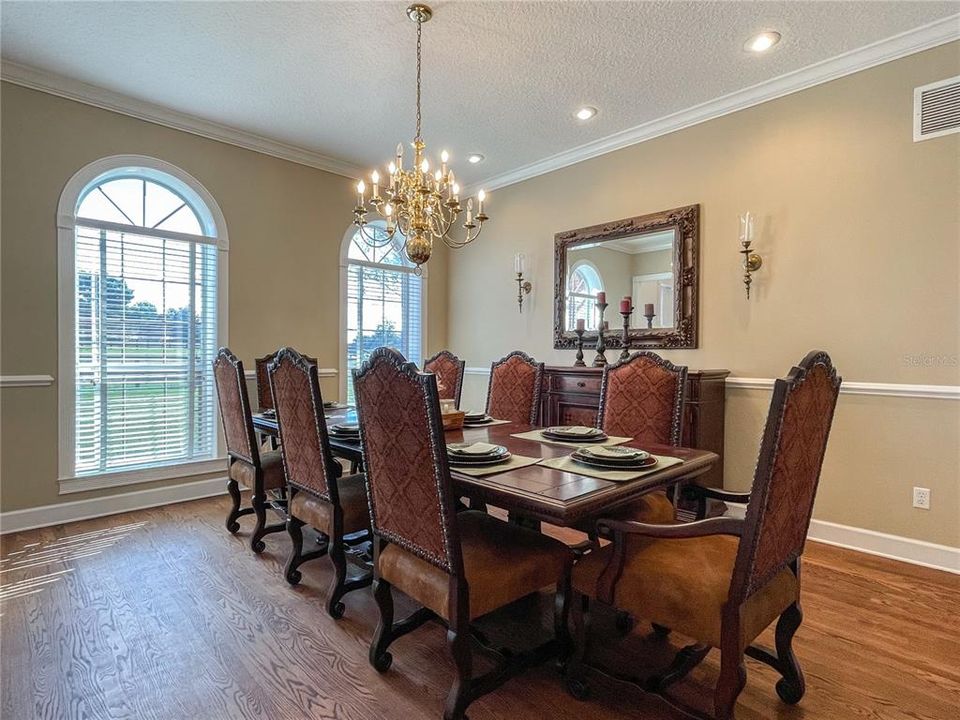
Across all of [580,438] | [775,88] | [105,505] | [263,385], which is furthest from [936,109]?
[105,505]

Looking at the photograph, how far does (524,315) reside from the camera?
474cm

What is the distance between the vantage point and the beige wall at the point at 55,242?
10.2 feet

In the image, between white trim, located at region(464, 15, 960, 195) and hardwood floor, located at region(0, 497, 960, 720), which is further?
white trim, located at region(464, 15, 960, 195)

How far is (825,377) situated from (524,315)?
3375mm

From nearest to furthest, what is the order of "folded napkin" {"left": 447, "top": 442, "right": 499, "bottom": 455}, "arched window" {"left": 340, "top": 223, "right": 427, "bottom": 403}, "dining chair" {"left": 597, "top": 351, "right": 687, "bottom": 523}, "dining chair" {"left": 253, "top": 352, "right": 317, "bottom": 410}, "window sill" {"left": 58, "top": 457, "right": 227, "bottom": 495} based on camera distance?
"folded napkin" {"left": 447, "top": 442, "right": 499, "bottom": 455}, "dining chair" {"left": 597, "top": 351, "right": 687, "bottom": 523}, "window sill" {"left": 58, "top": 457, "right": 227, "bottom": 495}, "dining chair" {"left": 253, "top": 352, "right": 317, "bottom": 410}, "arched window" {"left": 340, "top": 223, "right": 427, "bottom": 403}

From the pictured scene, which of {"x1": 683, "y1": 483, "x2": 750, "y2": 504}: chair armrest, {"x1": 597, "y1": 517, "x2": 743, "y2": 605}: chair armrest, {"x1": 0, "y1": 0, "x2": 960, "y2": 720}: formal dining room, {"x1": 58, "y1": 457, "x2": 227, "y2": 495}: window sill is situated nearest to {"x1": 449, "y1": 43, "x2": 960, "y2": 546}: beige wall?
{"x1": 0, "y1": 0, "x2": 960, "y2": 720}: formal dining room

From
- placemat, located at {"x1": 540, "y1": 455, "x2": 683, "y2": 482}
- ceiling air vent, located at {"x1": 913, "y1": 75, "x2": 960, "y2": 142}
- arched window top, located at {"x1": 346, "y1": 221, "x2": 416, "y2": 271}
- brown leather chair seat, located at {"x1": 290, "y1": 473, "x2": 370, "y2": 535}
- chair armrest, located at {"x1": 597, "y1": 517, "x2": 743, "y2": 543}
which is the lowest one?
brown leather chair seat, located at {"x1": 290, "y1": 473, "x2": 370, "y2": 535}

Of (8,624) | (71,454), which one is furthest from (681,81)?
(71,454)

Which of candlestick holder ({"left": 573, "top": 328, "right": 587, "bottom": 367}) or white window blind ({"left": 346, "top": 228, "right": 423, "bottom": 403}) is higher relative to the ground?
white window blind ({"left": 346, "top": 228, "right": 423, "bottom": 403})

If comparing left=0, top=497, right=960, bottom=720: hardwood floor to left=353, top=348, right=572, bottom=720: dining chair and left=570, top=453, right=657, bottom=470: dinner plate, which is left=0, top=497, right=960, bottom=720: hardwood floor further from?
left=570, top=453, right=657, bottom=470: dinner plate

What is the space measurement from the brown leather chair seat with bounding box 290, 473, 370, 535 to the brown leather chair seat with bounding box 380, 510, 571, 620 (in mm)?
524

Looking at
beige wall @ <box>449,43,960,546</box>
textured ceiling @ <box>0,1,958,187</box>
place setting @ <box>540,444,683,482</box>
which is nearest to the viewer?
place setting @ <box>540,444,683,482</box>

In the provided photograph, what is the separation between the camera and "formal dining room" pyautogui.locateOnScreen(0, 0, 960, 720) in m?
1.59

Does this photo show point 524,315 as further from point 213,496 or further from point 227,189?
point 213,496
